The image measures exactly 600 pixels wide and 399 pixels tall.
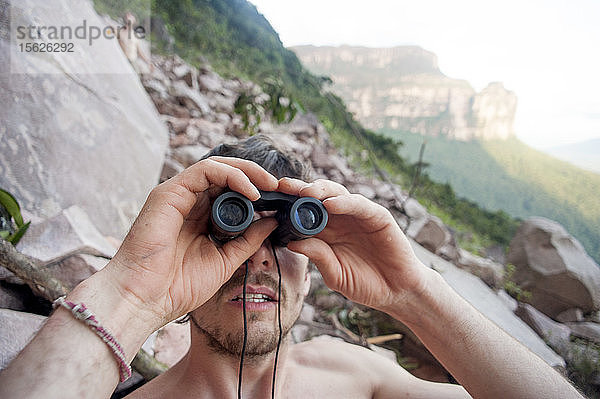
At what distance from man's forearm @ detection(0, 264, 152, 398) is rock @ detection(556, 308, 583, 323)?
15.1ft

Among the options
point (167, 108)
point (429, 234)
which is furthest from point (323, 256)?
point (167, 108)

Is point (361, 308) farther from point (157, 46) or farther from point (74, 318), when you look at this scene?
point (157, 46)

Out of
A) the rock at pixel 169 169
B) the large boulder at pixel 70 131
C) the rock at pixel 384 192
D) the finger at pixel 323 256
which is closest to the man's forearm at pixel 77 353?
the finger at pixel 323 256

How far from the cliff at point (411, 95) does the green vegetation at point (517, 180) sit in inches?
46.5

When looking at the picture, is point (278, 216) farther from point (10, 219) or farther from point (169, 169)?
point (169, 169)

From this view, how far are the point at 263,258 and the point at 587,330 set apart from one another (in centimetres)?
391

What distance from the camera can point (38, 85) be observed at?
6.81 ft

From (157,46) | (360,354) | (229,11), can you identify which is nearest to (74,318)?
(360,354)

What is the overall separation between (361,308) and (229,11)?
39.0 ft

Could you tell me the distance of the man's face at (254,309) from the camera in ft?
3.60

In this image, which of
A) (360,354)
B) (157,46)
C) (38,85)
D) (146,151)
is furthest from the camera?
(157,46)

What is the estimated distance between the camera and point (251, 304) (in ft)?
3.62

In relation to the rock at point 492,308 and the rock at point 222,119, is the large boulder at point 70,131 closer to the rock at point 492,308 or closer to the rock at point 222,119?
the rock at point 222,119

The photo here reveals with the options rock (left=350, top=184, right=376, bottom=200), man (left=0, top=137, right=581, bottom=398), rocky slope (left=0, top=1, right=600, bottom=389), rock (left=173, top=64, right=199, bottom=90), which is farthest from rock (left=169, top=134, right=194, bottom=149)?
man (left=0, top=137, right=581, bottom=398)
